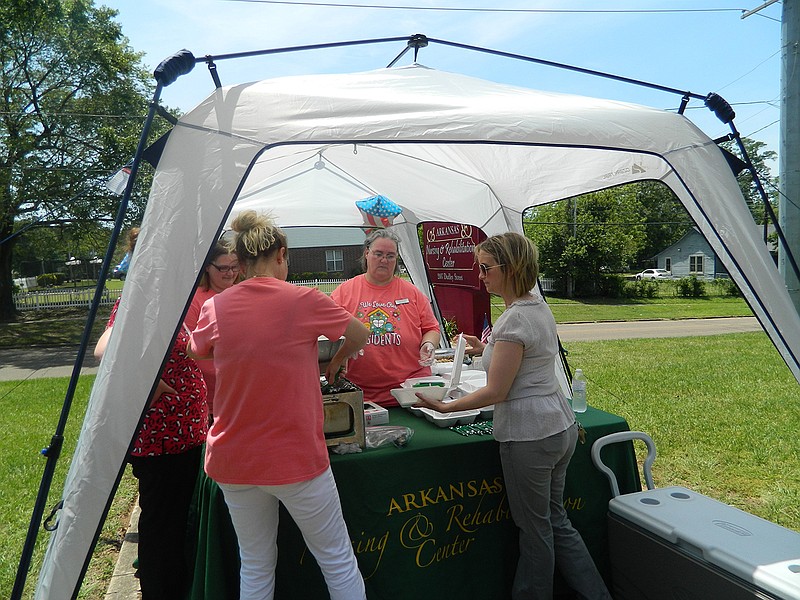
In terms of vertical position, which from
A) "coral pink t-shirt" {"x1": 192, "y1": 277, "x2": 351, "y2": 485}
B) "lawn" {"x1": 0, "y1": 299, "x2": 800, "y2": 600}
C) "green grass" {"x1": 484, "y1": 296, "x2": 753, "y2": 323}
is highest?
"coral pink t-shirt" {"x1": 192, "y1": 277, "x2": 351, "y2": 485}

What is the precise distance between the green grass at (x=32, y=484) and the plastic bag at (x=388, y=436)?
166 cm

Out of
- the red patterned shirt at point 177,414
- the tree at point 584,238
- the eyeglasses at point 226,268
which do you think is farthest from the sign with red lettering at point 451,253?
the tree at point 584,238

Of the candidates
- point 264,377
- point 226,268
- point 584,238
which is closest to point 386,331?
point 226,268

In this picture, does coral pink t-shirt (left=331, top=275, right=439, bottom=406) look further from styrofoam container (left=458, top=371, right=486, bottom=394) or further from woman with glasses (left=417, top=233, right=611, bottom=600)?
woman with glasses (left=417, top=233, right=611, bottom=600)

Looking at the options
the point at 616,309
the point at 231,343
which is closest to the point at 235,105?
the point at 231,343

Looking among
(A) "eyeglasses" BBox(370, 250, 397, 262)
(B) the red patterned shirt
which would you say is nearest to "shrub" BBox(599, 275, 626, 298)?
(A) "eyeglasses" BBox(370, 250, 397, 262)

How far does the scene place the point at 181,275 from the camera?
77.3 inches

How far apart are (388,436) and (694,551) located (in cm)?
119

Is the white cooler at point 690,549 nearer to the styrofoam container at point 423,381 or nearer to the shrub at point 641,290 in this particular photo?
the styrofoam container at point 423,381

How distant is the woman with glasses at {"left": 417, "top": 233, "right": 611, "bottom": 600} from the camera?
2.09 meters

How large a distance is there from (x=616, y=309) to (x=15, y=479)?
18.7 metres

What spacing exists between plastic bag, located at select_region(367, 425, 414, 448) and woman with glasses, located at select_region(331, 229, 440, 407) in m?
0.64

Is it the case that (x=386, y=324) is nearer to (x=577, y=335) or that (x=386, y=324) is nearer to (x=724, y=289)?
(x=577, y=335)

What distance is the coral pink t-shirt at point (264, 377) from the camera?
1676mm
